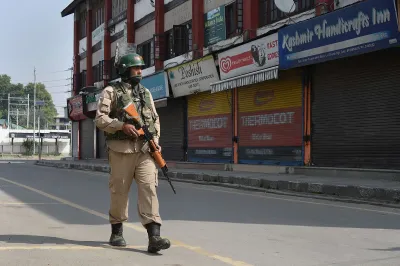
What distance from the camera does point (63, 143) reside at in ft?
246

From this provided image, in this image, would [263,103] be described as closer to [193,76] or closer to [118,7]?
[193,76]

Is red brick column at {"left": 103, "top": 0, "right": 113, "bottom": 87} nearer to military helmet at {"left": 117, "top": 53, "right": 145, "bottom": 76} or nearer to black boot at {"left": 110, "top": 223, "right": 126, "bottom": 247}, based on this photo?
military helmet at {"left": 117, "top": 53, "right": 145, "bottom": 76}

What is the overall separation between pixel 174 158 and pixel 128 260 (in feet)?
59.7

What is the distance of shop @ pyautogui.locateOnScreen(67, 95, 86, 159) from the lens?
34312mm

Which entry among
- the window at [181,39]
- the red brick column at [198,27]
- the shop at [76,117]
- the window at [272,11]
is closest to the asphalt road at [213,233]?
the window at [272,11]

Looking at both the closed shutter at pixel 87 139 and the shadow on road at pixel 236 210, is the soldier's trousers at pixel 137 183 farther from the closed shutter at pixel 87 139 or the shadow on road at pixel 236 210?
the closed shutter at pixel 87 139

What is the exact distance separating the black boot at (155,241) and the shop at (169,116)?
17193mm

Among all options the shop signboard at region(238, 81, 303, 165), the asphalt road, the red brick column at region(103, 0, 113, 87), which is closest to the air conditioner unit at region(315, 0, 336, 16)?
the shop signboard at region(238, 81, 303, 165)

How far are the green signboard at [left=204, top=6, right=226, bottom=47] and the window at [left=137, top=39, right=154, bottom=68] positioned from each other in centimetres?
546

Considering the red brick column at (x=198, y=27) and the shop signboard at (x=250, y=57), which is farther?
the red brick column at (x=198, y=27)

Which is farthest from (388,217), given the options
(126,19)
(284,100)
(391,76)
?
(126,19)

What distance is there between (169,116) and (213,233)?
17.4 metres

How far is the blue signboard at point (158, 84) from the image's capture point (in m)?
21.8

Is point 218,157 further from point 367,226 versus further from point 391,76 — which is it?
point 367,226
